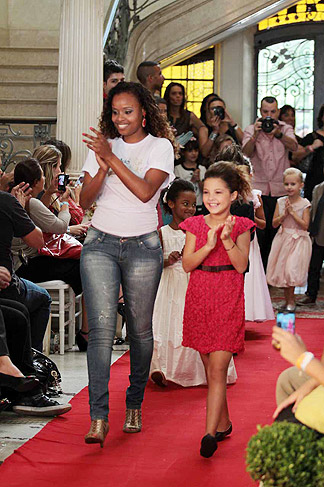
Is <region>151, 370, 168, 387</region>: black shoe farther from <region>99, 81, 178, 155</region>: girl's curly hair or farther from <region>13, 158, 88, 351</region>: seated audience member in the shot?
<region>99, 81, 178, 155</region>: girl's curly hair

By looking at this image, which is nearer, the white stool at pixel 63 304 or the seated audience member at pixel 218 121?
the white stool at pixel 63 304

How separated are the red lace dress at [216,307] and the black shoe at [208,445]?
42 centimetres

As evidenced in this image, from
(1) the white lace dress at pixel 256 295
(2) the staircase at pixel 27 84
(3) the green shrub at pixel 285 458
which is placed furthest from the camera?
(2) the staircase at pixel 27 84

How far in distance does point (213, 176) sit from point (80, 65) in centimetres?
425

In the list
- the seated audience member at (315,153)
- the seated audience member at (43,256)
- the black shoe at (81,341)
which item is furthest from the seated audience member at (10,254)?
the seated audience member at (315,153)

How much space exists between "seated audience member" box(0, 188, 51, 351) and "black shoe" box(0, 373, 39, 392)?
731mm

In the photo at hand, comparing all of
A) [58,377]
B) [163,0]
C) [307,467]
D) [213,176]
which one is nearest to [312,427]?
[307,467]

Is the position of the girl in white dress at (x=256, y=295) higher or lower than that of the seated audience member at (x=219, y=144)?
lower

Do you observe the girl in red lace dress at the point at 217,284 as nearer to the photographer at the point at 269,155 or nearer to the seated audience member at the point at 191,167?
the seated audience member at the point at 191,167

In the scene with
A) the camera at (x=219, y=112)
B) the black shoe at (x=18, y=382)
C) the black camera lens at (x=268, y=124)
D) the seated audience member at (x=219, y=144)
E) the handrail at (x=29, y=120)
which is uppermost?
the camera at (x=219, y=112)

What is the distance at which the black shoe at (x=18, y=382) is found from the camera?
15.4 ft

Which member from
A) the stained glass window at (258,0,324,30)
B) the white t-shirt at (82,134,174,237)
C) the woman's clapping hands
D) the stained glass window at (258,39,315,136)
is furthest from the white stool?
the stained glass window at (258,0,324,30)

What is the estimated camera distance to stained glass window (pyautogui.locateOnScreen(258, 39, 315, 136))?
15.8 meters

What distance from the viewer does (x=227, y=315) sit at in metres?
4.36
